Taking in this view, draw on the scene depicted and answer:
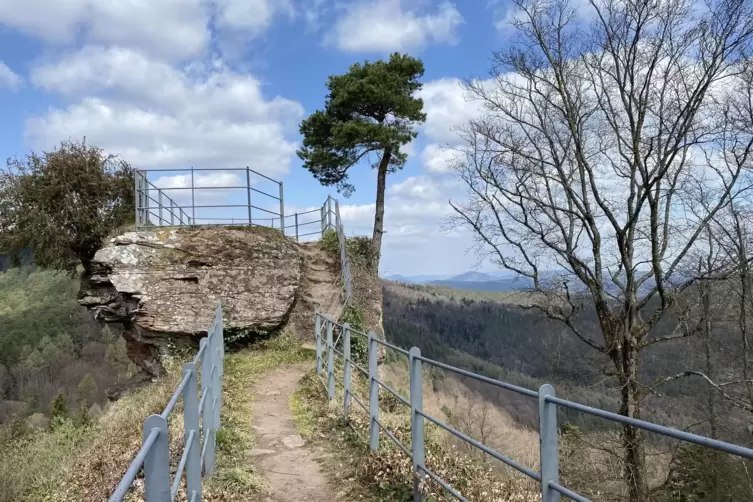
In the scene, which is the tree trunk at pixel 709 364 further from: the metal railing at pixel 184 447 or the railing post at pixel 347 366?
the metal railing at pixel 184 447

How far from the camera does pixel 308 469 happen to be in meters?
6.00

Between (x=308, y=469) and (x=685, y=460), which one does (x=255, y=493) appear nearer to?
(x=308, y=469)

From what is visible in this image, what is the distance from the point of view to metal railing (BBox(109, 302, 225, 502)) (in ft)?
6.91

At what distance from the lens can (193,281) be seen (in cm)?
1465

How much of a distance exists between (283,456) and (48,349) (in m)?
94.8

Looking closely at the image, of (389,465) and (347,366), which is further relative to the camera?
(347,366)

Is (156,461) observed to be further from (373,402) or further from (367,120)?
(367,120)

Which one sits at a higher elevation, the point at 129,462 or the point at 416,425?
the point at 416,425

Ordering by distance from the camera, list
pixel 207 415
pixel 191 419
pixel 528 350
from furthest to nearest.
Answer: pixel 528 350 → pixel 207 415 → pixel 191 419

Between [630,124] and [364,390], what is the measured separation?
34.3 ft

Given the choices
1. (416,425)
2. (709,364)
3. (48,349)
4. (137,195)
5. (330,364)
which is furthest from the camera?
(48,349)

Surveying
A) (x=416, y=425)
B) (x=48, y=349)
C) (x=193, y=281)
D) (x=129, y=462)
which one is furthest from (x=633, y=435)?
(x=48, y=349)

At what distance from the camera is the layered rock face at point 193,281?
14289 mm

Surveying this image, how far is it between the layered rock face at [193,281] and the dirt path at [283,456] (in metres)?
5.11
